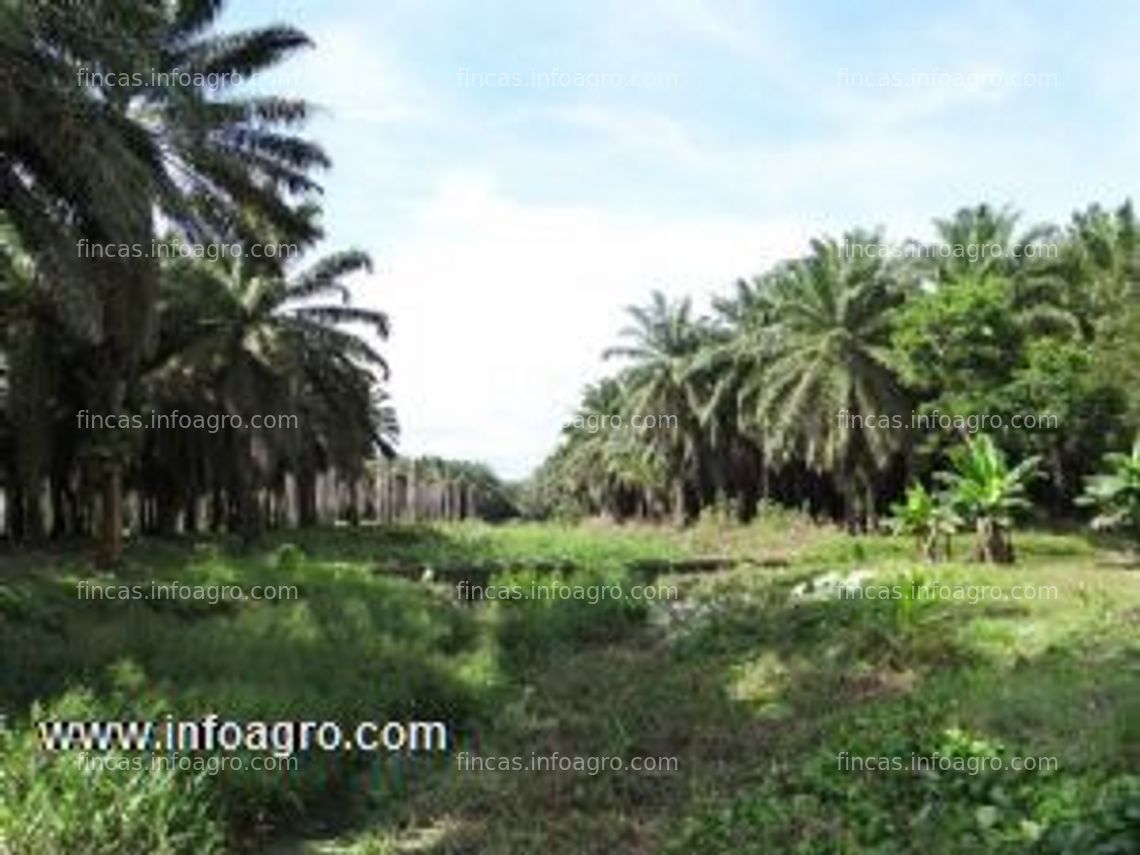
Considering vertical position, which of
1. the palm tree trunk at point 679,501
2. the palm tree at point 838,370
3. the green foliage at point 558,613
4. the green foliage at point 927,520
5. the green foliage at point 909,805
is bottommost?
the green foliage at point 909,805

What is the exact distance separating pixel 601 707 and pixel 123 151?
32.1 ft

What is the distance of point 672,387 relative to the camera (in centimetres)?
7438

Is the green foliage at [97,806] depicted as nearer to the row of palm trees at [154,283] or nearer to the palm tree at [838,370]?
the row of palm trees at [154,283]

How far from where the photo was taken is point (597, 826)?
42.0 ft

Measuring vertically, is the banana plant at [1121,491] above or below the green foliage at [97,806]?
above

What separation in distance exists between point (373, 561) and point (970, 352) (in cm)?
2237

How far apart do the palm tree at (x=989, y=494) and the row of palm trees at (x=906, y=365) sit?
8224 millimetres

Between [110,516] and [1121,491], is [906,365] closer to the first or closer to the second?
[1121,491]

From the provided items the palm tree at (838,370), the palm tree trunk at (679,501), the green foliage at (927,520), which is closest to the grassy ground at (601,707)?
the green foliage at (927,520)

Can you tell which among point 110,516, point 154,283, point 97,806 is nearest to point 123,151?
point 154,283

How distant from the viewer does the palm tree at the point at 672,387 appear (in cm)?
7369

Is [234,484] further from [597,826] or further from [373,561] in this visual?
[597,826]

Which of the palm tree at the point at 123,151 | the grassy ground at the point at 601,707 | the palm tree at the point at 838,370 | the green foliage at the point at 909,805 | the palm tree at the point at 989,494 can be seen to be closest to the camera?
the green foliage at the point at 909,805

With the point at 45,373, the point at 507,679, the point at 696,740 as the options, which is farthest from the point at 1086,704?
the point at 45,373
